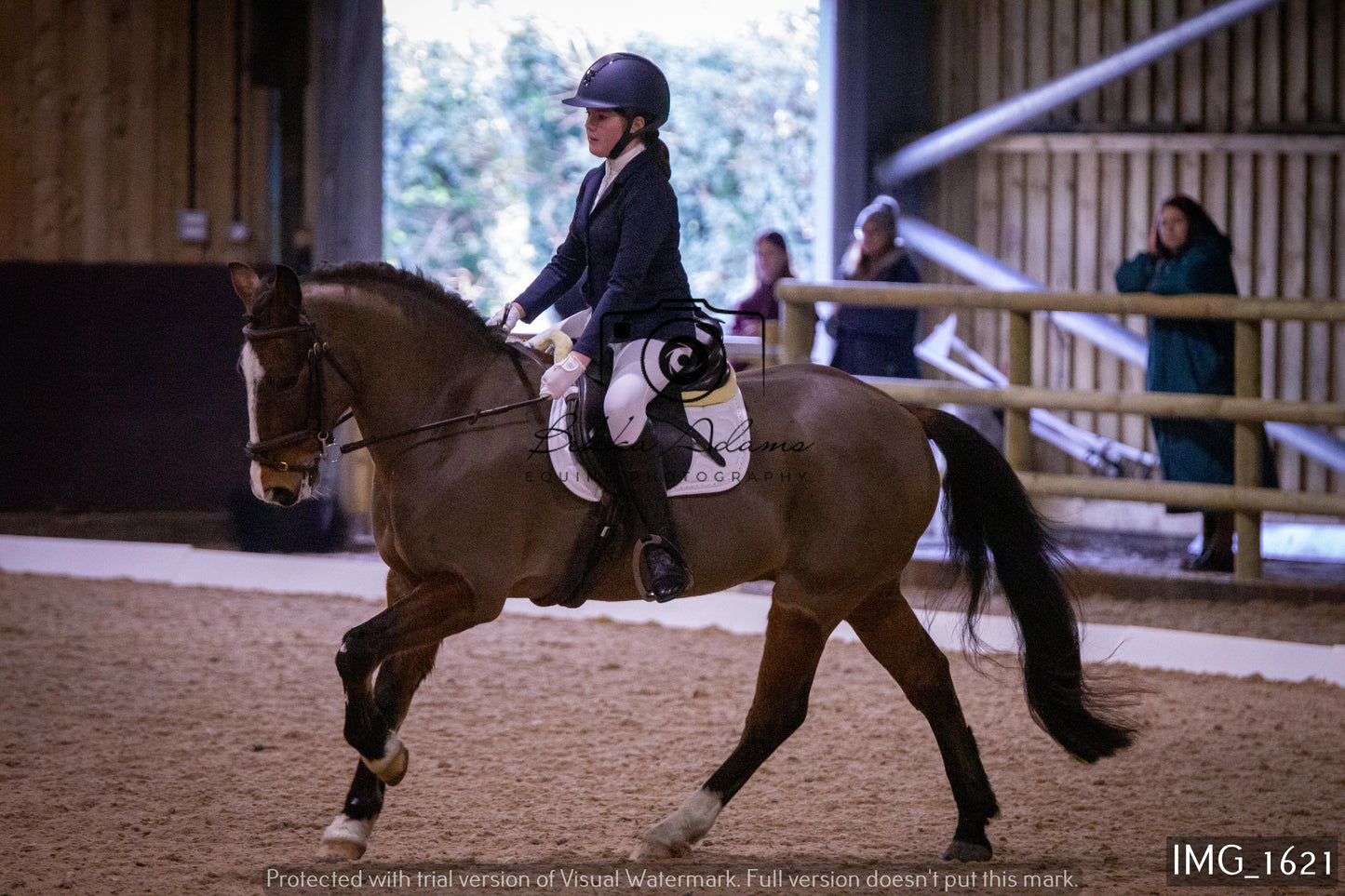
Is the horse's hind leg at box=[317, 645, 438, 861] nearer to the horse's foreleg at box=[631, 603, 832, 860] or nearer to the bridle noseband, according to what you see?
the bridle noseband

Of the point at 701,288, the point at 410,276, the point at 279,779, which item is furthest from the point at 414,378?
the point at 701,288

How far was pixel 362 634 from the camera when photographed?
3.13 m

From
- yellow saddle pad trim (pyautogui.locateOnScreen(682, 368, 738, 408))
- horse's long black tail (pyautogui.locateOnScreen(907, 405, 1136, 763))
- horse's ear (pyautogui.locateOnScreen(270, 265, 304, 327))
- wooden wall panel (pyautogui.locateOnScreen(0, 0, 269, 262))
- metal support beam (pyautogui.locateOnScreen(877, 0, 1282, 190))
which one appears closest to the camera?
horse's ear (pyautogui.locateOnScreen(270, 265, 304, 327))

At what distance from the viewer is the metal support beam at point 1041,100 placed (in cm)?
838

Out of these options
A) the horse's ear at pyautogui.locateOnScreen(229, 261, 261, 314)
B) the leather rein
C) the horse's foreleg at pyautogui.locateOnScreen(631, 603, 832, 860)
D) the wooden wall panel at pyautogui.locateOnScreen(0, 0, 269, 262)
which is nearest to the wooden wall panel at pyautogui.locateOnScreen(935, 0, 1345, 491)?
the wooden wall panel at pyautogui.locateOnScreen(0, 0, 269, 262)

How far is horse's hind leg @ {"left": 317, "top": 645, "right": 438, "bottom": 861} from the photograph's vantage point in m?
3.32

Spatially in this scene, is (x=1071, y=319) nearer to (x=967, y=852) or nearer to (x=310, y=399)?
(x=967, y=852)

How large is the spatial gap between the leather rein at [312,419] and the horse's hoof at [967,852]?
1.55 m

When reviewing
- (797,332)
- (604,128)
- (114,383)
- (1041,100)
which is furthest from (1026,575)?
(114,383)

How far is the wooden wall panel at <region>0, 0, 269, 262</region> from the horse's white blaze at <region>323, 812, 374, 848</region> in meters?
5.47

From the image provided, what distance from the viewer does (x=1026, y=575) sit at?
3.76 metres

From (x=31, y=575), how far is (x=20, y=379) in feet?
4.33

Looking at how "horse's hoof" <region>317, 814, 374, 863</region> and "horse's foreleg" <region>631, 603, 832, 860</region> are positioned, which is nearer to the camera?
"horse's hoof" <region>317, 814, 374, 863</region>

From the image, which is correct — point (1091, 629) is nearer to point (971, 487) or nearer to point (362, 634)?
point (971, 487)
